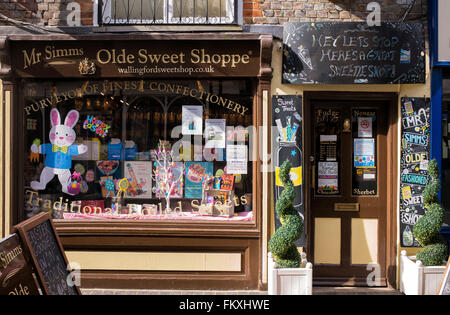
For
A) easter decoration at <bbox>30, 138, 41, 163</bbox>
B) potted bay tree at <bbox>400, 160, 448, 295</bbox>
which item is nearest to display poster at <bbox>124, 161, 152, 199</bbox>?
easter decoration at <bbox>30, 138, 41, 163</bbox>

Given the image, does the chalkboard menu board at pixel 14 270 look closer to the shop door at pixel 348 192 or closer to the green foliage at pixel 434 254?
the shop door at pixel 348 192

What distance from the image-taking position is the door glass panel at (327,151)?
596 cm

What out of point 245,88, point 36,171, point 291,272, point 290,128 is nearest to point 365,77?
point 290,128

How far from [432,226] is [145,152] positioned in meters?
3.84

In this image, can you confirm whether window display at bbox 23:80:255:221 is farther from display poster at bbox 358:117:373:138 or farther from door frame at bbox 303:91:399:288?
display poster at bbox 358:117:373:138

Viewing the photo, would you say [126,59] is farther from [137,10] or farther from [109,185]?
[109,185]

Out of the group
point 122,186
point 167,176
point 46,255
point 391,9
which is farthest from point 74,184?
point 391,9

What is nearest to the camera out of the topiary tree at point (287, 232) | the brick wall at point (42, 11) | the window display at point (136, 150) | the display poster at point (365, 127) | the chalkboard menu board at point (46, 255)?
the chalkboard menu board at point (46, 255)

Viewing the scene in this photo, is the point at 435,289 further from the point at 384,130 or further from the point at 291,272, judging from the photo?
the point at 384,130

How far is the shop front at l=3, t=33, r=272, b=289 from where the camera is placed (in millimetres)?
5652

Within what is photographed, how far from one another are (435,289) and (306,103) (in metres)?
2.82

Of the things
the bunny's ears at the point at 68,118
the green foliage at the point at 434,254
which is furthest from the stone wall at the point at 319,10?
the green foliage at the point at 434,254

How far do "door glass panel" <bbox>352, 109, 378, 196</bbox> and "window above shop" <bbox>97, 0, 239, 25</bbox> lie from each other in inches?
92.4

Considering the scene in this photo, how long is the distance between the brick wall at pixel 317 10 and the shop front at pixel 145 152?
0.46 m
